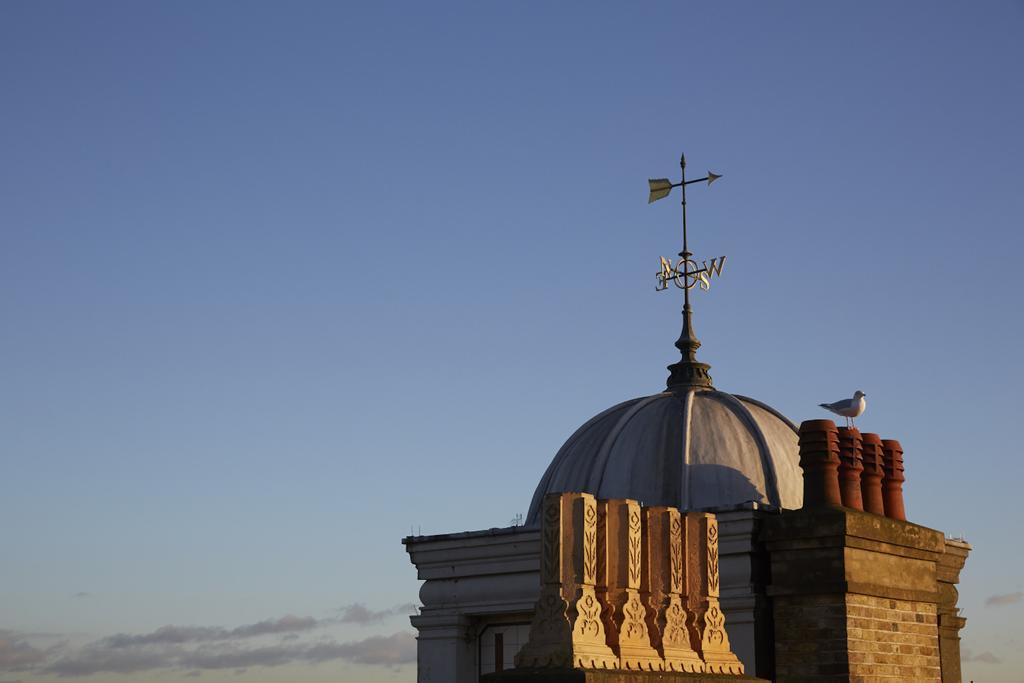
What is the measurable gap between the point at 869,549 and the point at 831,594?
3.44ft

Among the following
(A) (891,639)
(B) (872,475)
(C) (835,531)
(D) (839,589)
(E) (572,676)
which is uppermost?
(B) (872,475)

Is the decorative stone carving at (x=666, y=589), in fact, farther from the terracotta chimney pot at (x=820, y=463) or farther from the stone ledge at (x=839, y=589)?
the terracotta chimney pot at (x=820, y=463)

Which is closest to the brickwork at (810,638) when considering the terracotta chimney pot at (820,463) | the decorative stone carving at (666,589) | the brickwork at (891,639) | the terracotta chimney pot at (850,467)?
the brickwork at (891,639)

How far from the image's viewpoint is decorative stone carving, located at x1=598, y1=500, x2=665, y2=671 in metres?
16.5

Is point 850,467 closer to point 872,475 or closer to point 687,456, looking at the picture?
point 872,475

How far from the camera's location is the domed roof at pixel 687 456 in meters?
23.9

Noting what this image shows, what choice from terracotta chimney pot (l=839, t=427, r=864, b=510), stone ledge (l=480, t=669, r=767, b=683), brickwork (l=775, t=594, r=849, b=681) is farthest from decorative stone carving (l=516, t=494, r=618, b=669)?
terracotta chimney pot (l=839, t=427, r=864, b=510)

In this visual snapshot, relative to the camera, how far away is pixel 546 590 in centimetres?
1614

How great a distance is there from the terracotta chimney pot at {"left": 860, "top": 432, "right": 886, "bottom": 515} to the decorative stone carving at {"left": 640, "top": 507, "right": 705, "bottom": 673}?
601cm

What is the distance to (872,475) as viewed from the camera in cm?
2286

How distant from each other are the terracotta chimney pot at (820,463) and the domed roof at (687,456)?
5.83ft

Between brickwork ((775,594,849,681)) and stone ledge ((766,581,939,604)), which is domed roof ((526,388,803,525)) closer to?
stone ledge ((766,581,939,604))

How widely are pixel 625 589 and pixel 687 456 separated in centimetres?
772

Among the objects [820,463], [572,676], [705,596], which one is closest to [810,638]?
[820,463]
